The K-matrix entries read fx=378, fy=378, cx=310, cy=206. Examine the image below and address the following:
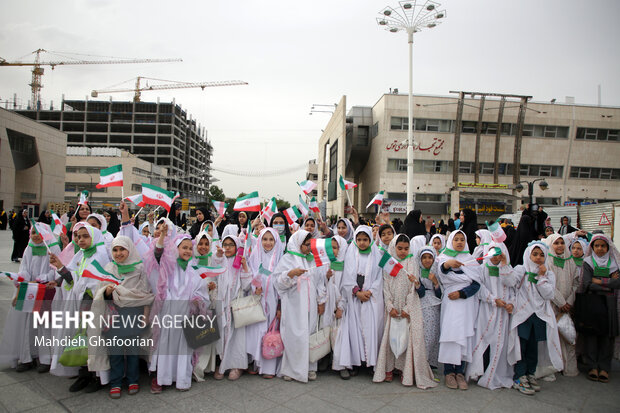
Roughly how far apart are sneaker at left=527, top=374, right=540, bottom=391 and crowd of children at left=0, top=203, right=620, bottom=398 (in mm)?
11

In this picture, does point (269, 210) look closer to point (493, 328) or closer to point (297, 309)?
point (297, 309)

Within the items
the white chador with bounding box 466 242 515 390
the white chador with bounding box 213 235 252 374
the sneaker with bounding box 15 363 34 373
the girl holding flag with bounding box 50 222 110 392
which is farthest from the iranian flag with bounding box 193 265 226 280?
the white chador with bounding box 466 242 515 390

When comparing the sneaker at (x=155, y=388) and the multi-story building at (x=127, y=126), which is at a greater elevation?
the multi-story building at (x=127, y=126)

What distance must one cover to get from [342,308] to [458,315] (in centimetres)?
124

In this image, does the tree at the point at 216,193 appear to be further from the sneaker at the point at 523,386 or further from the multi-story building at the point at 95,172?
the sneaker at the point at 523,386

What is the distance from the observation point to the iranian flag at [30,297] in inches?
160

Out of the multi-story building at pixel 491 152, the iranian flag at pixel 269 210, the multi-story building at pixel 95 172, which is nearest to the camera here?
the iranian flag at pixel 269 210

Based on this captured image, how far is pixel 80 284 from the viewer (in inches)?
152

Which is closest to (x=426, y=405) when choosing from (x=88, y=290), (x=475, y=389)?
(x=475, y=389)

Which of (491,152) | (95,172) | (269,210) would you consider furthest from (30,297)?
(95,172)

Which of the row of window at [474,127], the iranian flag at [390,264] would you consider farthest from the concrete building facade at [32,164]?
the iranian flag at [390,264]

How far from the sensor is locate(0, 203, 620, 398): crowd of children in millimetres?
3869

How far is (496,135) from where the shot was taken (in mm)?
30828

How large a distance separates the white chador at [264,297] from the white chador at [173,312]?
0.67 m
